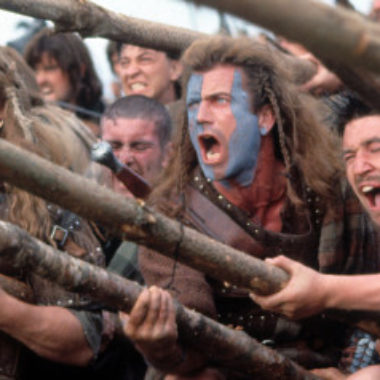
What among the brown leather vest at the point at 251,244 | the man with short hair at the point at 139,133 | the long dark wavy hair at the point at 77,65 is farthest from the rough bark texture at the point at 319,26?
the long dark wavy hair at the point at 77,65

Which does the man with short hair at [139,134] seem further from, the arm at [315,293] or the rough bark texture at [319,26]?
the rough bark texture at [319,26]

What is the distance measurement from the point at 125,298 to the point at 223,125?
3.56 ft

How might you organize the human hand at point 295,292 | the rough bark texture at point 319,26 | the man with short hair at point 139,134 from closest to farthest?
1. the rough bark texture at point 319,26
2. the human hand at point 295,292
3. the man with short hair at point 139,134

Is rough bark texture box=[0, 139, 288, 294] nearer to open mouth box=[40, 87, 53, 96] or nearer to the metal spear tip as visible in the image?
the metal spear tip

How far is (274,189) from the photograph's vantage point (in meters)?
4.40

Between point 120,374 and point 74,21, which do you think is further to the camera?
point 120,374

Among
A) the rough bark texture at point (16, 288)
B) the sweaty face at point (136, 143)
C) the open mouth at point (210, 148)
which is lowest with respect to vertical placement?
the sweaty face at point (136, 143)

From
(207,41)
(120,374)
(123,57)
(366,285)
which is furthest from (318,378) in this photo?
(123,57)

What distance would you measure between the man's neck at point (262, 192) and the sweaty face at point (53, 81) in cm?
222

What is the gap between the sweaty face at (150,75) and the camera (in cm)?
618

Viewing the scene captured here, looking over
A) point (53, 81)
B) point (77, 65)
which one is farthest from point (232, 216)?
point (53, 81)

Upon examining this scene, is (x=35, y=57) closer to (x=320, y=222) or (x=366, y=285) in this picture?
(x=320, y=222)

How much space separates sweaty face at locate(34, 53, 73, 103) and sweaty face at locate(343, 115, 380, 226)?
2612 millimetres

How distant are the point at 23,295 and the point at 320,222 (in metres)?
1.22
